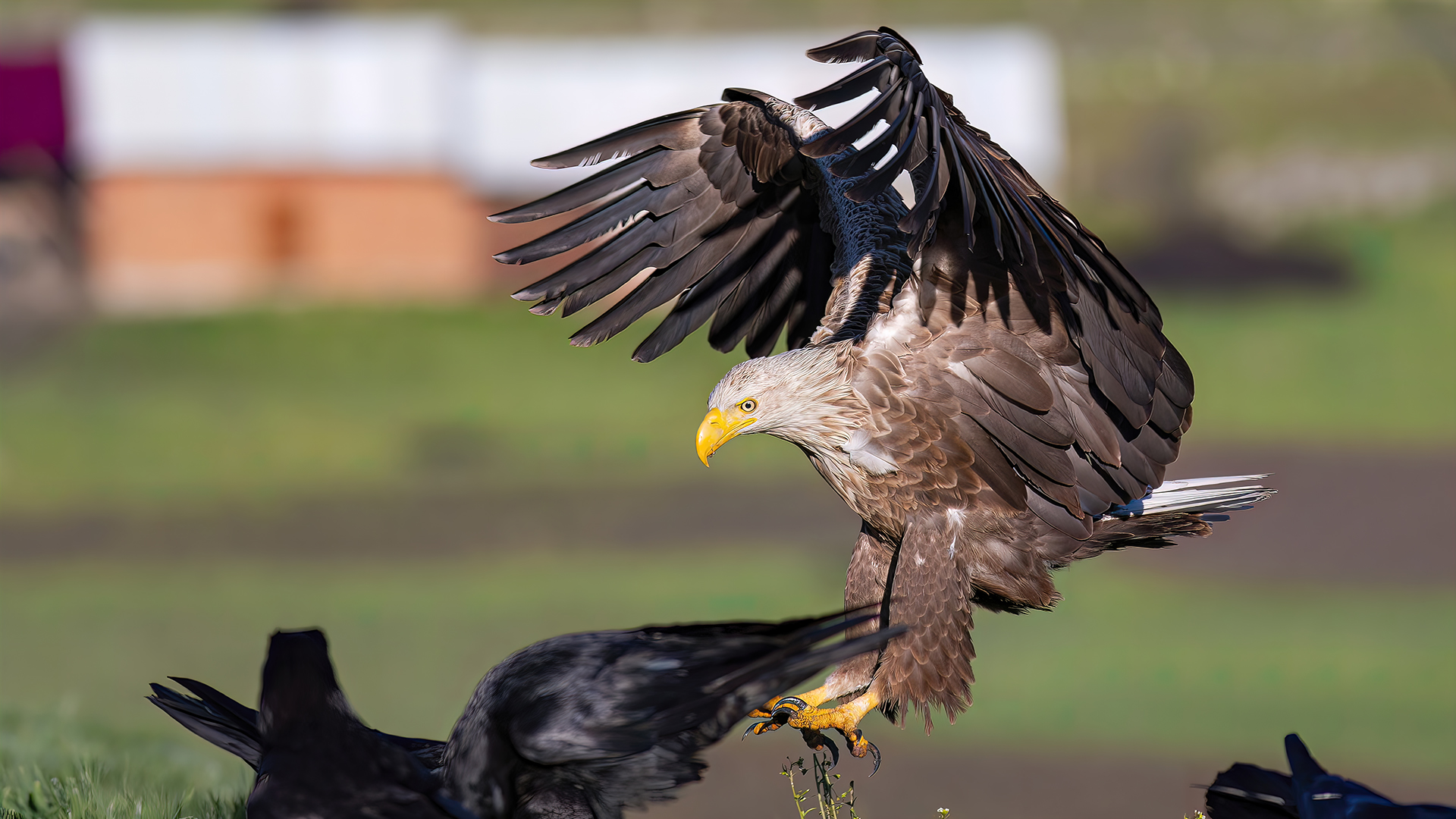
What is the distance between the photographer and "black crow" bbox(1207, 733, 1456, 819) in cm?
371

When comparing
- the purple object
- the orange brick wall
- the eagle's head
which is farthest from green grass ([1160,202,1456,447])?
the purple object

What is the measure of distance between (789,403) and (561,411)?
14.1 metres

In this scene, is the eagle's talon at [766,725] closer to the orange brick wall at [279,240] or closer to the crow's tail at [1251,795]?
the crow's tail at [1251,795]

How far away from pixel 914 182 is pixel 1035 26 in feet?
114

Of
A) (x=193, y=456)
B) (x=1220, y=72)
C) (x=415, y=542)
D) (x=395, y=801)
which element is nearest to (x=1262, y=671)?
(x=415, y=542)

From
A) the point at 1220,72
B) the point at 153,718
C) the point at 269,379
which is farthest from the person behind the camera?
the point at 1220,72

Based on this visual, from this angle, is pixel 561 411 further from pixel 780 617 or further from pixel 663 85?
pixel 663 85

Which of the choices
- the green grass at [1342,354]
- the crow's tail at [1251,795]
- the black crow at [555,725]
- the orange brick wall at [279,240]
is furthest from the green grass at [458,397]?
the black crow at [555,725]

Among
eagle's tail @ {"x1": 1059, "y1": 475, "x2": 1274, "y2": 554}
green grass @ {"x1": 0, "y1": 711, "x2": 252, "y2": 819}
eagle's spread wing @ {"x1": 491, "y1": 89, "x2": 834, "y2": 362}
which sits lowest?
green grass @ {"x1": 0, "y1": 711, "x2": 252, "y2": 819}

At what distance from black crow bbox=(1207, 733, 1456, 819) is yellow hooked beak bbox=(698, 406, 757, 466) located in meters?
1.82

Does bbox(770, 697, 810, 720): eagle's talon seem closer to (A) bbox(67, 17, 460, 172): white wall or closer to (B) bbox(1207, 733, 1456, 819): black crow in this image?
(B) bbox(1207, 733, 1456, 819): black crow

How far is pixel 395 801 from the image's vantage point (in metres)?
3.60

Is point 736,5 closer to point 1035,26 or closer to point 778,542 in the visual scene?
point 1035,26

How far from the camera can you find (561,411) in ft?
60.0
